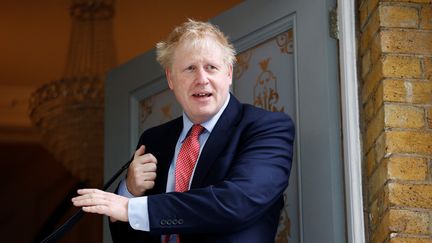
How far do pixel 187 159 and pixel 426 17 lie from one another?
1.01 m

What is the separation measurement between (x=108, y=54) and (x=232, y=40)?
9.54ft

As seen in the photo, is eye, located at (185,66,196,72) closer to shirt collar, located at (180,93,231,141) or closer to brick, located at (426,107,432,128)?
shirt collar, located at (180,93,231,141)

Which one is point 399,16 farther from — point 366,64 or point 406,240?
point 406,240

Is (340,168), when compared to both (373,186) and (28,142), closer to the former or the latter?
(373,186)

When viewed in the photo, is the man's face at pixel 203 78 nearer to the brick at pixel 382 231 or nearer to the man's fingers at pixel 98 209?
the man's fingers at pixel 98 209

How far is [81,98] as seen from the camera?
6.53 meters

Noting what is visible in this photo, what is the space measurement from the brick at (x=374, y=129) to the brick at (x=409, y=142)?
0.17 feet

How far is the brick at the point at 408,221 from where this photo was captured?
11.4 feet

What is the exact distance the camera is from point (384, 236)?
3508 mm

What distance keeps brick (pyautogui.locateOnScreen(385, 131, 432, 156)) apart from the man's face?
577mm

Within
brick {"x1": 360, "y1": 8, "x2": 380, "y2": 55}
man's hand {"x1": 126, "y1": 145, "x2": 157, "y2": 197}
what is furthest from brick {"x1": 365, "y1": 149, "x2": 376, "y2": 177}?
man's hand {"x1": 126, "y1": 145, "x2": 157, "y2": 197}

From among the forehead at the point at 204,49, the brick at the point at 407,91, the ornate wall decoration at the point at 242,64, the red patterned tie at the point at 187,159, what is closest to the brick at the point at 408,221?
the brick at the point at 407,91

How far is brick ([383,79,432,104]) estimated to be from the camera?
3623 millimetres

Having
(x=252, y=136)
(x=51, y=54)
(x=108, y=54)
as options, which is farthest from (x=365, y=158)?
(x=51, y=54)
